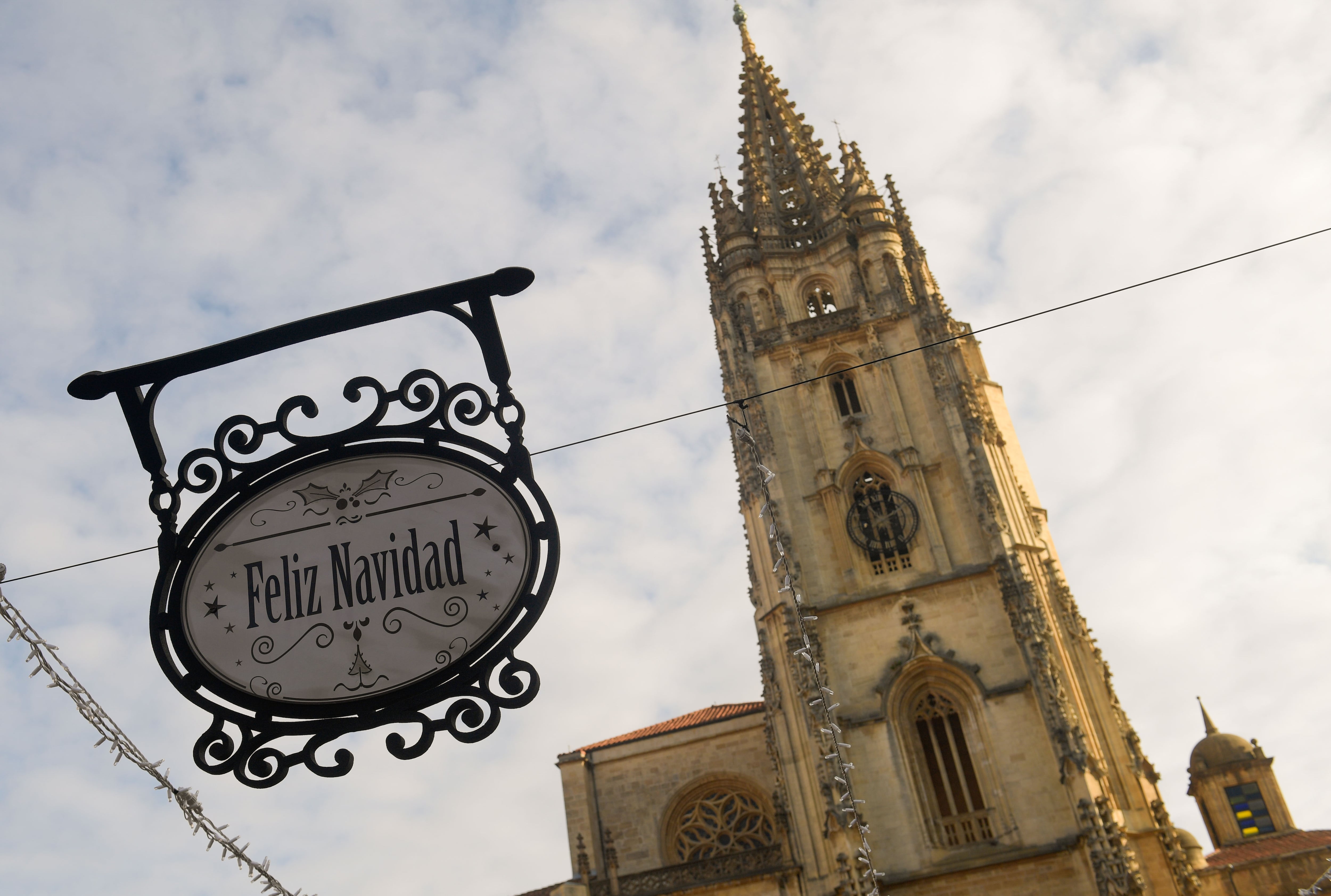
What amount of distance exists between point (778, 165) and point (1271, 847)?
28.8 m

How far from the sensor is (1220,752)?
41.6m

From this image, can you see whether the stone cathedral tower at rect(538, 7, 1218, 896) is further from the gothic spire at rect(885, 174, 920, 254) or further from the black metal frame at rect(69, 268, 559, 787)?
the black metal frame at rect(69, 268, 559, 787)

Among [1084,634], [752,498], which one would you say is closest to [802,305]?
[752,498]

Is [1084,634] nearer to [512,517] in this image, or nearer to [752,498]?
[752,498]

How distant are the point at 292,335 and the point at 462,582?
951 millimetres

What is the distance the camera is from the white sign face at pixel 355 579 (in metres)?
2.97

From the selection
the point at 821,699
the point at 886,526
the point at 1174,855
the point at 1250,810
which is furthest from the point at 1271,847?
the point at 821,699

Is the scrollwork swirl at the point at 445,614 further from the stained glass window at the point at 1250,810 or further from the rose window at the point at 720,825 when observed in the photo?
the stained glass window at the point at 1250,810

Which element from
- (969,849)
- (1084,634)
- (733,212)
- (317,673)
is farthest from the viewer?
(733,212)

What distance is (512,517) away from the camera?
308 cm

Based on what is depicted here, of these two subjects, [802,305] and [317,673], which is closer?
[317,673]

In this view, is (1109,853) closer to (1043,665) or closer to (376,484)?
(1043,665)

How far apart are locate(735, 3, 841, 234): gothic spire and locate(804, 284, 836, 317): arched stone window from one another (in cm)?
225

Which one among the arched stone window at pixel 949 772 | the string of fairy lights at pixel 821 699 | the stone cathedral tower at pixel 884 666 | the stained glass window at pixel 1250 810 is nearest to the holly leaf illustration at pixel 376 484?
the string of fairy lights at pixel 821 699
